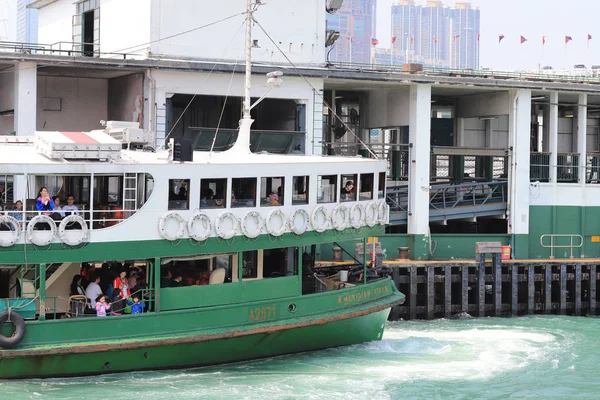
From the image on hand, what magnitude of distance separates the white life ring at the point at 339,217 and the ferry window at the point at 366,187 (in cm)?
74

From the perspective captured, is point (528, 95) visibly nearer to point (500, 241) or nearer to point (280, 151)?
point (500, 241)

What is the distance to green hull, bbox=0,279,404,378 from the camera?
19.0 m

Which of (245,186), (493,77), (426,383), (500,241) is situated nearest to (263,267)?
(245,186)

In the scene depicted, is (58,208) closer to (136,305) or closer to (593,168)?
(136,305)

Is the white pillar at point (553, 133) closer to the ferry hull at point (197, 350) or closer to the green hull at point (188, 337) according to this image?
the ferry hull at point (197, 350)

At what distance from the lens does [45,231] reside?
62.4 ft

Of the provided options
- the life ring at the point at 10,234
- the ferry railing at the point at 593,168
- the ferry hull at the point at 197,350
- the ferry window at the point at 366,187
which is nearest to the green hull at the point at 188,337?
the ferry hull at the point at 197,350

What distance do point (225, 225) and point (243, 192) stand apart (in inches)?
35.5

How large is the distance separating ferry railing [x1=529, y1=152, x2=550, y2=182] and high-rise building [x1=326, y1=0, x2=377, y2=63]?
247 ft

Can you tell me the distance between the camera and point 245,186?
21281 millimetres

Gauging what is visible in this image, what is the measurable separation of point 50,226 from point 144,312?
252cm

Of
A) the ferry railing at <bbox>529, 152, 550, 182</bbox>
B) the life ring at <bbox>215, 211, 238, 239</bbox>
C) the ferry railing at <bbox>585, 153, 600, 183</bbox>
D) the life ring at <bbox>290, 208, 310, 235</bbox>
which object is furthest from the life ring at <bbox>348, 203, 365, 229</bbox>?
the ferry railing at <bbox>585, 153, 600, 183</bbox>

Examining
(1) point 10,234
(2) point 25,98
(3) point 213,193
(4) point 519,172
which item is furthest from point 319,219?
(4) point 519,172

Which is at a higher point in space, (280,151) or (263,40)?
(263,40)
